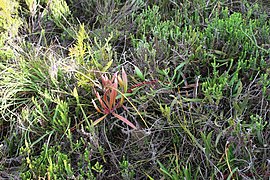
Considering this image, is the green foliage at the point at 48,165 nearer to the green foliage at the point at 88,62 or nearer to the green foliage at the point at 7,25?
the green foliage at the point at 88,62

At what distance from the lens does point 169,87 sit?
1.70 metres

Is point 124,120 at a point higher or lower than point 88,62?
lower

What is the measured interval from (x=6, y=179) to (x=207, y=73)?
1.09 metres

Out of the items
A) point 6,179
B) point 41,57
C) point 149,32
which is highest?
point 149,32

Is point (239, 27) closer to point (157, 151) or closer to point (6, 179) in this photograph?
point (157, 151)

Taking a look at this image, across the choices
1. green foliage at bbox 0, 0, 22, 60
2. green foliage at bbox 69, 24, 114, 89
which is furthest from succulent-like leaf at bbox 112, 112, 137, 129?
green foliage at bbox 0, 0, 22, 60

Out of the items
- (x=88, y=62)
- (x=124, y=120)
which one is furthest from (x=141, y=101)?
(x=88, y=62)

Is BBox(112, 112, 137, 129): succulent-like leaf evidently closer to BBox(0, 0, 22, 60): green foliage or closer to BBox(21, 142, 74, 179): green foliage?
BBox(21, 142, 74, 179): green foliage

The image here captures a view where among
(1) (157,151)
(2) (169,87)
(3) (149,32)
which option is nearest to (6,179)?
(1) (157,151)

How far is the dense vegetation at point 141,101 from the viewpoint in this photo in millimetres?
1497

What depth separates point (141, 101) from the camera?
1.69 meters

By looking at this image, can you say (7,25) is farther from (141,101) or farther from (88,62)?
(141,101)

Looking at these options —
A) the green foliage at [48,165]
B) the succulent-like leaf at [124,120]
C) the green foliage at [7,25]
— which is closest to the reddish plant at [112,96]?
the succulent-like leaf at [124,120]

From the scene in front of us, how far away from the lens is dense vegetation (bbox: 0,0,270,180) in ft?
4.91
